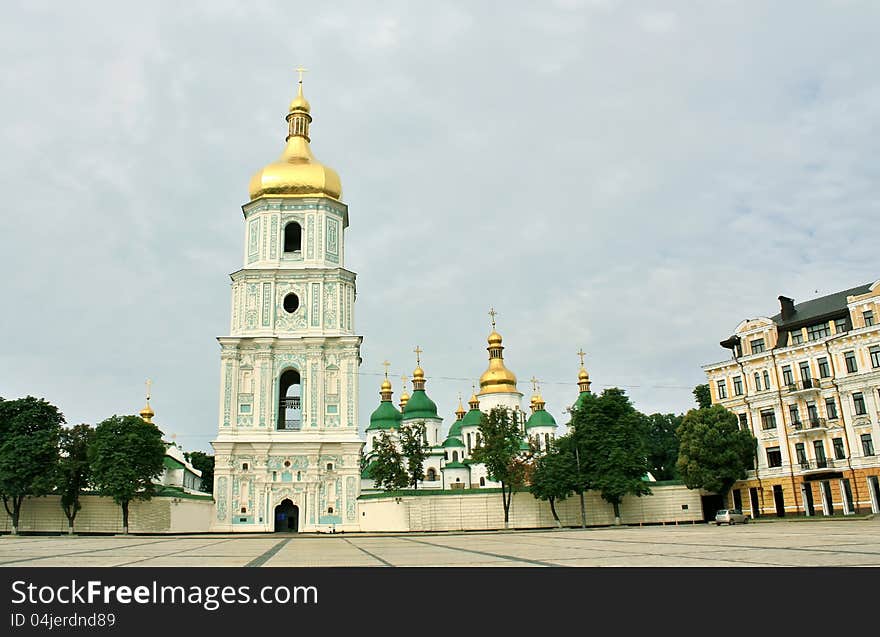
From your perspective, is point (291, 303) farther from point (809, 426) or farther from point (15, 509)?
point (809, 426)

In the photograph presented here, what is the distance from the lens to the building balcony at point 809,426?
40.8 metres

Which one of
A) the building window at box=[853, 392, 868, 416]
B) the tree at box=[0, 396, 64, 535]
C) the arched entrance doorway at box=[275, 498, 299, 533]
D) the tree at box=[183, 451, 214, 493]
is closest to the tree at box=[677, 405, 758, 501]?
the building window at box=[853, 392, 868, 416]

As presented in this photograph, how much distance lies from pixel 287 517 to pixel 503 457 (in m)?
14.1

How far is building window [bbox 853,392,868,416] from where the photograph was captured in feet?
129

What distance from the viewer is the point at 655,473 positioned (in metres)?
70.6

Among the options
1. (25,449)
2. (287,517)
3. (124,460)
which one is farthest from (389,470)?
(25,449)

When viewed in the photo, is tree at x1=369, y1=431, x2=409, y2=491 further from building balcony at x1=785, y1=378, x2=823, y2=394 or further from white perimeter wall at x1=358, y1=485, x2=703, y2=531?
building balcony at x1=785, y1=378, x2=823, y2=394

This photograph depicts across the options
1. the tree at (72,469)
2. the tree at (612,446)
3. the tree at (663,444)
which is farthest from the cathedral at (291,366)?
the tree at (663,444)

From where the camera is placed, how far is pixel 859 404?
3962cm

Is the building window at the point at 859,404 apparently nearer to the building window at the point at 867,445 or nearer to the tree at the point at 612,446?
the building window at the point at 867,445

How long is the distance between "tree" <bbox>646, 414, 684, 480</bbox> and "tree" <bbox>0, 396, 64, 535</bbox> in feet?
159
